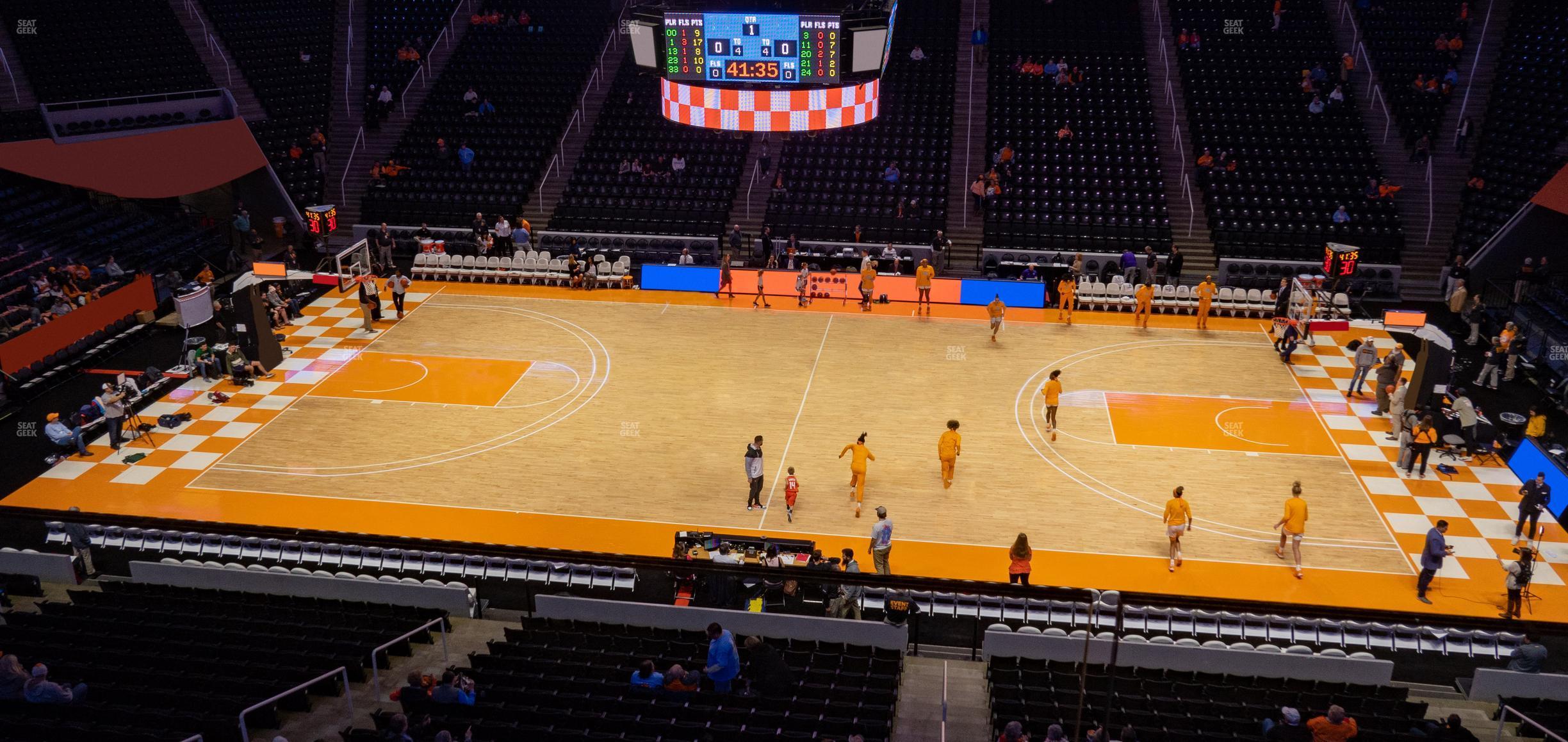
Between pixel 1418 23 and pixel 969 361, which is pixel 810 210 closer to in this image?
pixel 969 361

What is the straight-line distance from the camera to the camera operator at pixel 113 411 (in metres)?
22.8

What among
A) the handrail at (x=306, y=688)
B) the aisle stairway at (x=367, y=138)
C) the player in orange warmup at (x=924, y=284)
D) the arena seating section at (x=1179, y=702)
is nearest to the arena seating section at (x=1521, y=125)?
the player in orange warmup at (x=924, y=284)

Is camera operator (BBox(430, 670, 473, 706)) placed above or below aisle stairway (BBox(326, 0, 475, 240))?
below

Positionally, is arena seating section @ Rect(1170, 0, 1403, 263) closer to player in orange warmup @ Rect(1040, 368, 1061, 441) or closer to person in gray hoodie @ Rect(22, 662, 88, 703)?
player in orange warmup @ Rect(1040, 368, 1061, 441)

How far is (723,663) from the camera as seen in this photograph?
12.9 meters

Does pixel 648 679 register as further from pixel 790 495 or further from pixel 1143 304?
pixel 1143 304

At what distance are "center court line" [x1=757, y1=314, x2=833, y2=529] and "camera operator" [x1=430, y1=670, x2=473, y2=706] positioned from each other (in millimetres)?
8141

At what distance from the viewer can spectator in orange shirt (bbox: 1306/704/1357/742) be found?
460 inches

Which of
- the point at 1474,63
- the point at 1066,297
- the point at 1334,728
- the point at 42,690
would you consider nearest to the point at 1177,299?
the point at 1066,297

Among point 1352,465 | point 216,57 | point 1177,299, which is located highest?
point 216,57

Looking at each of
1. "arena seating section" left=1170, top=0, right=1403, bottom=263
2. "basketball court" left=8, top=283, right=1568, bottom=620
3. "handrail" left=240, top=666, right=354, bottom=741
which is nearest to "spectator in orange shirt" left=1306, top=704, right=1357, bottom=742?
"basketball court" left=8, top=283, right=1568, bottom=620

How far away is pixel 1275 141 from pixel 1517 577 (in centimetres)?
2274

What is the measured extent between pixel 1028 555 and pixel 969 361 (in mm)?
10834

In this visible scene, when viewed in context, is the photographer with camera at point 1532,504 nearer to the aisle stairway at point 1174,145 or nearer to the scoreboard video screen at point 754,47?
the aisle stairway at point 1174,145
